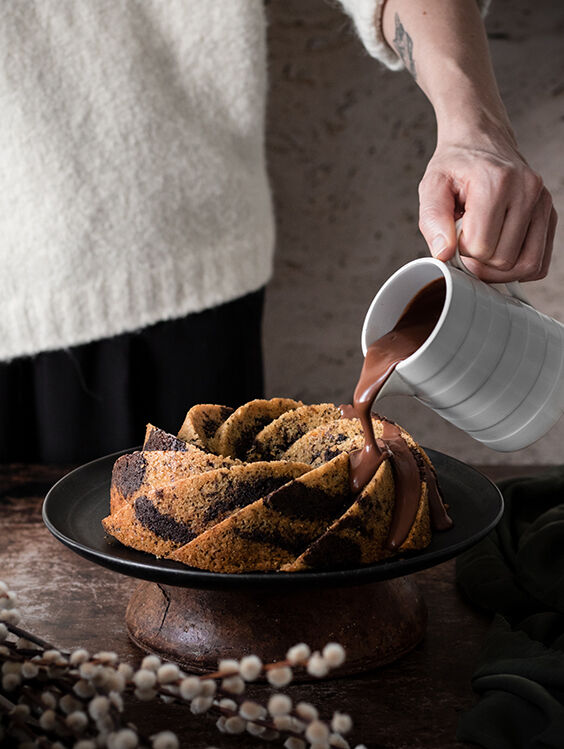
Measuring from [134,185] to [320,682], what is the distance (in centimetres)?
88

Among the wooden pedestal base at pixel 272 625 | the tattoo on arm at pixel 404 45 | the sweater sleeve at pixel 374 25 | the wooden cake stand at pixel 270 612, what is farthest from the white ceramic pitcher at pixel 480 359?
the sweater sleeve at pixel 374 25

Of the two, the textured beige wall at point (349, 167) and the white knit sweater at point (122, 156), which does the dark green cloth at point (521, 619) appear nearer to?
the white knit sweater at point (122, 156)

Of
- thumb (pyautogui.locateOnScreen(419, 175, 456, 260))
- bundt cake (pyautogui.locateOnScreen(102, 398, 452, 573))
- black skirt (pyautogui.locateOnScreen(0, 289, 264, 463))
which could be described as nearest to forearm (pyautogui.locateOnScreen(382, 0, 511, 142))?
thumb (pyautogui.locateOnScreen(419, 175, 456, 260))

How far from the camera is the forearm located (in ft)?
3.48

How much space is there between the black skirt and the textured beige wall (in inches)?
34.9

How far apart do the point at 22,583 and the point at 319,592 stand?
1.35ft

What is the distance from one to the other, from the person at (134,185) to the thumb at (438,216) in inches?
12.4

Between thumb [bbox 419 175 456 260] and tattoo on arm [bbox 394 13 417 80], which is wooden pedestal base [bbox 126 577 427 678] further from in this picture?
tattoo on arm [bbox 394 13 417 80]

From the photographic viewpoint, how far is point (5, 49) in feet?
4.29

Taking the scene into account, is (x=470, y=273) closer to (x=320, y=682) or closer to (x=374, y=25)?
(x=320, y=682)

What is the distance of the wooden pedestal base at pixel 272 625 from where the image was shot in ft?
2.74

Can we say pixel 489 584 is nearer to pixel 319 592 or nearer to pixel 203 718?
pixel 319 592

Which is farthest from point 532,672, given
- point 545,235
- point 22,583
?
point 22,583

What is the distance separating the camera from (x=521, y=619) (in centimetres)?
95
